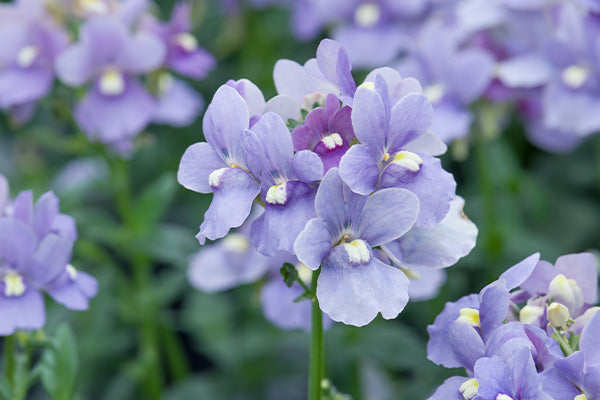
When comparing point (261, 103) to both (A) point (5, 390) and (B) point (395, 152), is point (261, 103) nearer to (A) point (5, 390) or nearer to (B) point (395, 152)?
(B) point (395, 152)

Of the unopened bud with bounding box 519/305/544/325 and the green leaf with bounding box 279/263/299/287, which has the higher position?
the unopened bud with bounding box 519/305/544/325

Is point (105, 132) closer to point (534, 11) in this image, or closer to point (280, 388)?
point (280, 388)

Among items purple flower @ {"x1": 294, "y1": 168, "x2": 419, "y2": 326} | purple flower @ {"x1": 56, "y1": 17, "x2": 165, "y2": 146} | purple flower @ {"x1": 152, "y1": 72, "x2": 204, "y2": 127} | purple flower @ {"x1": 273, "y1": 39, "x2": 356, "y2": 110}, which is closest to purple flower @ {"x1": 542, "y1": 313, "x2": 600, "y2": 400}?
purple flower @ {"x1": 294, "y1": 168, "x2": 419, "y2": 326}

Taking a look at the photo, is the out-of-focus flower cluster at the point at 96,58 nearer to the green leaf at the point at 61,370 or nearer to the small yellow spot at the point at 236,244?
the small yellow spot at the point at 236,244

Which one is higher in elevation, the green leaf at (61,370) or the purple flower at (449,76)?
the purple flower at (449,76)

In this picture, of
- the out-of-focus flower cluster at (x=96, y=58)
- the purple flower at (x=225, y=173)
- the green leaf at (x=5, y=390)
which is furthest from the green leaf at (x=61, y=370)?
the out-of-focus flower cluster at (x=96, y=58)

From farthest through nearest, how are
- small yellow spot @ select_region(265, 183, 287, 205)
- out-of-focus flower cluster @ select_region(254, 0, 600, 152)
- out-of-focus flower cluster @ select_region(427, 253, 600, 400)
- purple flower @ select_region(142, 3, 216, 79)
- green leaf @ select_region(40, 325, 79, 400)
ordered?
purple flower @ select_region(142, 3, 216, 79) < out-of-focus flower cluster @ select_region(254, 0, 600, 152) < green leaf @ select_region(40, 325, 79, 400) < small yellow spot @ select_region(265, 183, 287, 205) < out-of-focus flower cluster @ select_region(427, 253, 600, 400)

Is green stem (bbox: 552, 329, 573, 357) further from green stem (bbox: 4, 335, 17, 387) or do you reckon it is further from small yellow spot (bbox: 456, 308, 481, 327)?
green stem (bbox: 4, 335, 17, 387)

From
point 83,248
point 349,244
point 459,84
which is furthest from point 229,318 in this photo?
point 349,244

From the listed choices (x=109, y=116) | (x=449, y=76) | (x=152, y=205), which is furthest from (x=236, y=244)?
(x=449, y=76)
